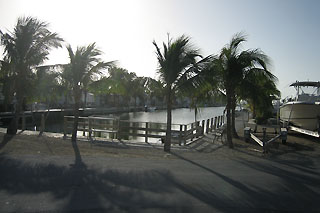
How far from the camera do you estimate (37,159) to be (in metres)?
7.61

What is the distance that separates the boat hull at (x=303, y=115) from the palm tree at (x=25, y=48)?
14.9 metres

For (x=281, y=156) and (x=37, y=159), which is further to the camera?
(x=281, y=156)

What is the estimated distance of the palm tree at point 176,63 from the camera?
1054 cm

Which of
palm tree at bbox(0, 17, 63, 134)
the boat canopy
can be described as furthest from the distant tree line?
the boat canopy

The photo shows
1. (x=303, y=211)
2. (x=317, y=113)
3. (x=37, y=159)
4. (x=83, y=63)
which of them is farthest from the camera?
(x=317, y=113)

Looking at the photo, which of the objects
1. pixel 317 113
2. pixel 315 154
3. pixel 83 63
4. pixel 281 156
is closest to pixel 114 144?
pixel 83 63

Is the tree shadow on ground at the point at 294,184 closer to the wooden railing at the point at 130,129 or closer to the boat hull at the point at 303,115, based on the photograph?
the wooden railing at the point at 130,129

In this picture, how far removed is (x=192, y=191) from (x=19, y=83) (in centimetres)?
1287

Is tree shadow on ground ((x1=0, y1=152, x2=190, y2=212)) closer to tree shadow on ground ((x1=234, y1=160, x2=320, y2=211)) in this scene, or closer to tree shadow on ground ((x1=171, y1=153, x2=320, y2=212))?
tree shadow on ground ((x1=171, y1=153, x2=320, y2=212))

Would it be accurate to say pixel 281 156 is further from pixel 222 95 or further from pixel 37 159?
pixel 37 159

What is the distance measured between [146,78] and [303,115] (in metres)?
10.9

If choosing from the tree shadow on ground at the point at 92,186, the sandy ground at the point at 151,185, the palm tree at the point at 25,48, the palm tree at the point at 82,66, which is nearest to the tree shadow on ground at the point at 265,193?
the sandy ground at the point at 151,185

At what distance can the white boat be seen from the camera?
1545 centimetres

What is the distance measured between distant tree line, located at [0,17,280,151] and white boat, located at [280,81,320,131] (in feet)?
12.6
